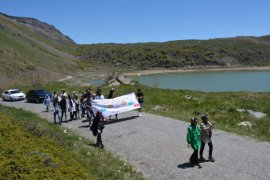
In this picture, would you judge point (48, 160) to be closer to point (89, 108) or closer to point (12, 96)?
A: point (89, 108)

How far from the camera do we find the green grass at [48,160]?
1048cm

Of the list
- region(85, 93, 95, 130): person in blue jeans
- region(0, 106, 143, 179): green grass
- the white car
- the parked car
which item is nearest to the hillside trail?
region(85, 93, 95, 130): person in blue jeans

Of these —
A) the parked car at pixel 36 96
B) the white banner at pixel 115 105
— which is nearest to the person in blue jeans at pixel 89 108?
the white banner at pixel 115 105

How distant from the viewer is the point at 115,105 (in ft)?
81.9

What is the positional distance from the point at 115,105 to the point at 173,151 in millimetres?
9593

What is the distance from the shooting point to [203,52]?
173 m

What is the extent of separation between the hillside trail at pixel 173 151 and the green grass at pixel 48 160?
3.27 feet

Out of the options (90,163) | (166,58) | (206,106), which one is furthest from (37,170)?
(166,58)

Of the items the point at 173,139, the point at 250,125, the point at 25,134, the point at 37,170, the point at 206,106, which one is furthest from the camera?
the point at 206,106

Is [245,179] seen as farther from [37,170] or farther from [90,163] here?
Result: [37,170]

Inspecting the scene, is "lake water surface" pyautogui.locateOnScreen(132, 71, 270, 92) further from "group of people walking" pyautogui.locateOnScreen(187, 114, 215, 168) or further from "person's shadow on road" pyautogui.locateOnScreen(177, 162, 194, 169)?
"person's shadow on road" pyautogui.locateOnScreen(177, 162, 194, 169)

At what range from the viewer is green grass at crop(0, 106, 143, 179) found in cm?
1048

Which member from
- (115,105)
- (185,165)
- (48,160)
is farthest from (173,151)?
(115,105)

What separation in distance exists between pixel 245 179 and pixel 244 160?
2.33 meters
